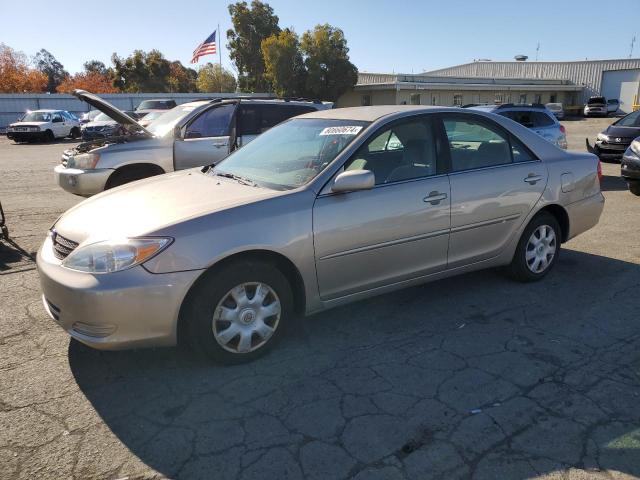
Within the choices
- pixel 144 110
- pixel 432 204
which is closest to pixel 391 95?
pixel 144 110

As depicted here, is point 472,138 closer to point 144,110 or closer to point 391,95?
point 144,110

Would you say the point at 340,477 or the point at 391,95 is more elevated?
the point at 391,95

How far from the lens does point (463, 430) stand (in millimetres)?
2711

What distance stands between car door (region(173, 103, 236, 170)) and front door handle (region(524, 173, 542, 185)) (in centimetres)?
445

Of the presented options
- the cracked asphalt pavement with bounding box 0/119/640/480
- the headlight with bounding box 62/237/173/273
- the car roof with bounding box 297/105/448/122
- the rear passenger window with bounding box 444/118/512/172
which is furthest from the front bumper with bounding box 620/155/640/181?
the headlight with bounding box 62/237/173/273

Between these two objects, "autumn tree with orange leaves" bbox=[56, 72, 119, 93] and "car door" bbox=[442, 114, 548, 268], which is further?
"autumn tree with orange leaves" bbox=[56, 72, 119, 93]

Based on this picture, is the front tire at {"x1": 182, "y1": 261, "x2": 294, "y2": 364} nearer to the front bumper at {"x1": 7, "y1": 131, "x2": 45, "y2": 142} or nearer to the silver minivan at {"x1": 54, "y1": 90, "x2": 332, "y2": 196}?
the silver minivan at {"x1": 54, "y1": 90, "x2": 332, "y2": 196}

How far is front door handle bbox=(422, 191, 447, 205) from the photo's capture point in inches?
155

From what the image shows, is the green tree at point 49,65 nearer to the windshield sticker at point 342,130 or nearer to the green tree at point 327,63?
the green tree at point 327,63

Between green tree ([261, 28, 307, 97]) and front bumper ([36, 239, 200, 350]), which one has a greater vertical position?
green tree ([261, 28, 307, 97])

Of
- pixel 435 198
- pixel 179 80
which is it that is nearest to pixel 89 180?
pixel 435 198

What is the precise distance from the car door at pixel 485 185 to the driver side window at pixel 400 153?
7.8 inches

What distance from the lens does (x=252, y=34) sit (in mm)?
52031

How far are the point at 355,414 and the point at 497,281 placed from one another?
2.62m
